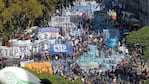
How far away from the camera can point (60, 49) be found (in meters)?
41.5

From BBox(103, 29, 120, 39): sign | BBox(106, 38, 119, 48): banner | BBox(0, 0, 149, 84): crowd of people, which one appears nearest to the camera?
BBox(0, 0, 149, 84): crowd of people

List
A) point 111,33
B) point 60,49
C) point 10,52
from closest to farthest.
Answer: point 10,52
point 60,49
point 111,33

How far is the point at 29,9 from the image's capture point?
174 ft

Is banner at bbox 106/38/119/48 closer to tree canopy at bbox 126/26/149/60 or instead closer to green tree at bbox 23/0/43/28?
tree canopy at bbox 126/26/149/60

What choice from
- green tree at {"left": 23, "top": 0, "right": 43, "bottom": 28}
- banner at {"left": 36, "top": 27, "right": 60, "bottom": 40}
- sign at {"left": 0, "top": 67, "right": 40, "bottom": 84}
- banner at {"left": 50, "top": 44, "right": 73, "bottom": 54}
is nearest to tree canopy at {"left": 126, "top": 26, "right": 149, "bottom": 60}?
banner at {"left": 50, "top": 44, "right": 73, "bottom": 54}

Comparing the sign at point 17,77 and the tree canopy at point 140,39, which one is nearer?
the sign at point 17,77

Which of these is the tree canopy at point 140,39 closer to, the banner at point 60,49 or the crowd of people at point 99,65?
the crowd of people at point 99,65

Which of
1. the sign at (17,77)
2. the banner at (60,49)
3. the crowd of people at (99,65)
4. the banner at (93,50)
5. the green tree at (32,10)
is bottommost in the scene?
the crowd of people at (99,65)

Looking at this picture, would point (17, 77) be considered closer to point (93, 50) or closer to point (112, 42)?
point (93, 50)

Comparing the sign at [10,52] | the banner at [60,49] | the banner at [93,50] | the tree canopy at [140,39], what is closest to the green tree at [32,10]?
the banner at [93,50]

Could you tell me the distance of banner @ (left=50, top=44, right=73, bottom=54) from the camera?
41531 millimetres

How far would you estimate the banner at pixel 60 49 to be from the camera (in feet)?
136

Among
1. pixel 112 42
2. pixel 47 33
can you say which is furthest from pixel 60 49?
pixel 47 33

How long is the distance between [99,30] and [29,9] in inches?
264
